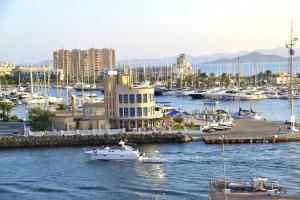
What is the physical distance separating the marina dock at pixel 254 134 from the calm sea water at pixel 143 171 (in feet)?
4.16

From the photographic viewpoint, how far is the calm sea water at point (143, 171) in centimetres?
2705

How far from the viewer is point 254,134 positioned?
140 ft

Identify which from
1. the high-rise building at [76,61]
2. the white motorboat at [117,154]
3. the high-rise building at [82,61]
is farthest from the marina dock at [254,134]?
the high-rise building at [76,61]

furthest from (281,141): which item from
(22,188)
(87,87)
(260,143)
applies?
(87,87)

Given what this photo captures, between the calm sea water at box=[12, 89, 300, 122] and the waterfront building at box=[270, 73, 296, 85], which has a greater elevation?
the waterfront building at box=[270, 73, 296, 85]

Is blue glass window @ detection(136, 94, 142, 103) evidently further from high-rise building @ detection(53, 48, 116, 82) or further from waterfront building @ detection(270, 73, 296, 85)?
high-rise building @ detection(53, 48, 116, 82)

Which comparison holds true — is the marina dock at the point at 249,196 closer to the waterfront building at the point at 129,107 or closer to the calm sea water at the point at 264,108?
the waterfront building at the point at 129,107

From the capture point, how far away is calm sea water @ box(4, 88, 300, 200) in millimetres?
27047

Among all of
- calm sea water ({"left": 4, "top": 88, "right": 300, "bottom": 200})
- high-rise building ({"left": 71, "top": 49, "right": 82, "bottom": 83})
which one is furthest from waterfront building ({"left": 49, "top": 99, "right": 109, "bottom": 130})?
high-rise building ({"left": 71, "top": 49, "right": 82, "bottom": 83})

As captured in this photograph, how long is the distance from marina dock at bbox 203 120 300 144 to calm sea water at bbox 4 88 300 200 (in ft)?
4.16

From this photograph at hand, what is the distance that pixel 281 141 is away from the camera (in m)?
40.5

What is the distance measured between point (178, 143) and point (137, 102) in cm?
595

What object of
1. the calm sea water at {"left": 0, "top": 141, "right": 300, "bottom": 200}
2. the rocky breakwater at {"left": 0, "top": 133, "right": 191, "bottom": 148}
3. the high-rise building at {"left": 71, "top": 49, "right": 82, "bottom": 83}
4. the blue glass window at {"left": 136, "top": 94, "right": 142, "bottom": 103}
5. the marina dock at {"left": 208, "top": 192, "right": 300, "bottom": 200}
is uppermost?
the high-rise building at {"left": 71, "top": 49, "right": 82, "bottom": 83}

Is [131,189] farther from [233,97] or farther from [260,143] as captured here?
[233,97]
